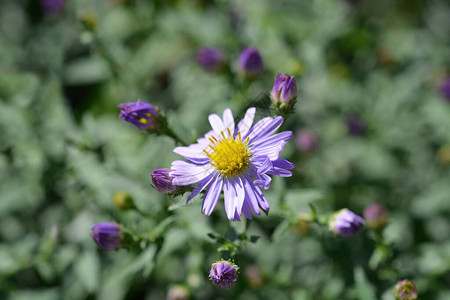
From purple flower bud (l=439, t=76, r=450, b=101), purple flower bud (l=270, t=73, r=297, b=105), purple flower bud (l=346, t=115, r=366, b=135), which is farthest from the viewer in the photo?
purple flower bud (l=346, t=115, r=366, b=135)

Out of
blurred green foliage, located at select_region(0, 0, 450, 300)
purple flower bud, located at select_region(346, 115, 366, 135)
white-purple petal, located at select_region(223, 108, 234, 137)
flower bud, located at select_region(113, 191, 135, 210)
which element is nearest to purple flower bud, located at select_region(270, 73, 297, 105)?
blurred green foliage, located at select_region(0, 0, 450, 300)

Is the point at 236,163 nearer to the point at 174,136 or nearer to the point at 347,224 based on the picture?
the point at 174,136

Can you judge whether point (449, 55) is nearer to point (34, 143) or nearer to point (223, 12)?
point (223, 12)

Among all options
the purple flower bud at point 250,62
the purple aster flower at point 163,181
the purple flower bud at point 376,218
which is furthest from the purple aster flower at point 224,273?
the purple flower bud at point 250,62

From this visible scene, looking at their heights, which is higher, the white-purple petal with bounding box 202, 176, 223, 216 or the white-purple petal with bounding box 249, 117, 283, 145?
the white-purple petal with bounding box 249, 117, 283, 145

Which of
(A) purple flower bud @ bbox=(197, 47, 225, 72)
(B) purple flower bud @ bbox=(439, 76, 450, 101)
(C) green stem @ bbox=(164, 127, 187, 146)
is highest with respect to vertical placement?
(A) purple flower bud @ bbox=(197, 47, 225, 72)

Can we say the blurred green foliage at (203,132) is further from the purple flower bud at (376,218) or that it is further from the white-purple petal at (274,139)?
the white-purple petal at (274,139)

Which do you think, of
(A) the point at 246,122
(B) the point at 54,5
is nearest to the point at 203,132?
(A) the point at 246,122

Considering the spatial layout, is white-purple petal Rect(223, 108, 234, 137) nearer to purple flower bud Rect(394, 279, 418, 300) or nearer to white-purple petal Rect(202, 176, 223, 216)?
white-purple petal Rect(202, 176, 223, 216)
